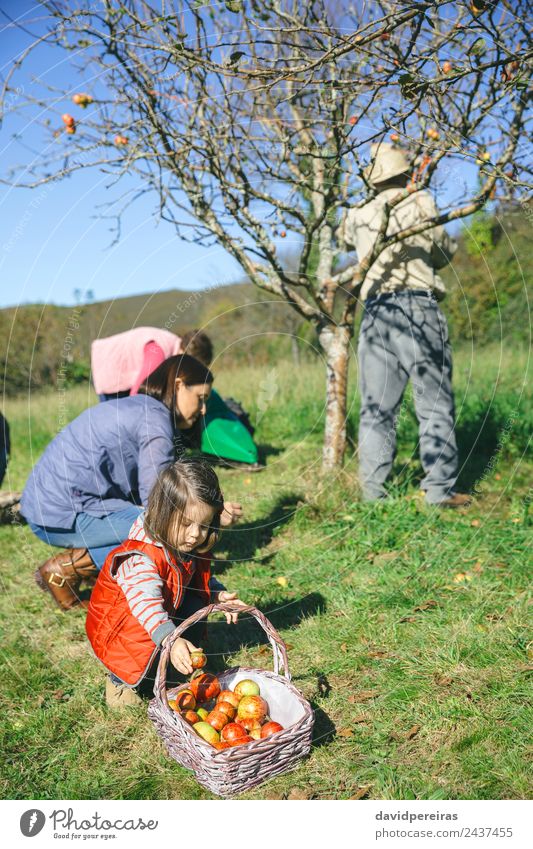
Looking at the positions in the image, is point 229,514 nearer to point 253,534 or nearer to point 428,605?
point 428,605

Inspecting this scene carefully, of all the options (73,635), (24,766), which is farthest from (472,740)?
(73,635)

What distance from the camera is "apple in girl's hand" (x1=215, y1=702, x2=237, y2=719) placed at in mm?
2518

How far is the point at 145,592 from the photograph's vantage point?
259 centimetres

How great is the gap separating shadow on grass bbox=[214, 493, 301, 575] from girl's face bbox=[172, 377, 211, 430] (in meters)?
1.06

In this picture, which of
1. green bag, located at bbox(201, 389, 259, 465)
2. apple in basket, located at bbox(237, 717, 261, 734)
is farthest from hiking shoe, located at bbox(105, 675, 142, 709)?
green bag, located at bbox(201, 389, 259, 465)

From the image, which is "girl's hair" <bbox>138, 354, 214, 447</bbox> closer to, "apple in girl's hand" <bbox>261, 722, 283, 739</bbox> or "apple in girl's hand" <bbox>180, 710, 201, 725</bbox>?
"apple in girl's hand" <bbox>180, 710, 201, 725</bbox>

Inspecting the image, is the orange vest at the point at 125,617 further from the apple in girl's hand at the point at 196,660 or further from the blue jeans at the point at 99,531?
the blue jeans at the point at 99,531

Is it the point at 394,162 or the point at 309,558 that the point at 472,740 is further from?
the point at 394,162

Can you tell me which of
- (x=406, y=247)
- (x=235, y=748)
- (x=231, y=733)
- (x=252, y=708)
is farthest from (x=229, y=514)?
(x=406, y=247)

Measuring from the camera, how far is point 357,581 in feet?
12.2

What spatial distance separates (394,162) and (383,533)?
2.31 m

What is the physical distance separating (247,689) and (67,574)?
152 cm

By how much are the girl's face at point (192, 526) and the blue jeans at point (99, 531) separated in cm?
92
